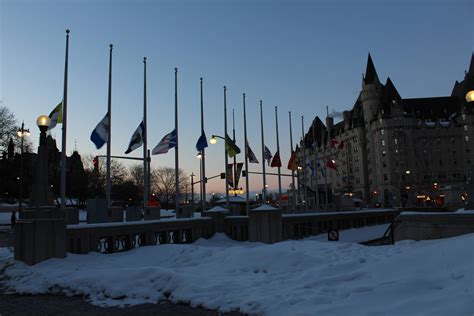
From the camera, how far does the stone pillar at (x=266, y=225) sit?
719 inches

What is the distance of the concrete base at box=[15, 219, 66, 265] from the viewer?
1332 cm

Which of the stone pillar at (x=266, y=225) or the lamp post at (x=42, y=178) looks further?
the stone pillar at (x=266, y=225)

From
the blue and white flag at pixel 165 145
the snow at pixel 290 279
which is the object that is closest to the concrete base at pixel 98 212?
the blue and white flag at pixel 165 145

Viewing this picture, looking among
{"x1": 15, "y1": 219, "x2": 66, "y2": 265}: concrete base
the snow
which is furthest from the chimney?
{"x1": 15, "y1": 219, "x2": 66, "y2": 265}: concrete base

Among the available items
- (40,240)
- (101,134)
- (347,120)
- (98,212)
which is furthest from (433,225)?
(347,120)

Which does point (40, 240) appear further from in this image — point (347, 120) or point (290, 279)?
point (347, 120)

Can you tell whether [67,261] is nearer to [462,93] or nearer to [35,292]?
[35,292]

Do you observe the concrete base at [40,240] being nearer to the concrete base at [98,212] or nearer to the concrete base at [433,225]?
the concrete base at [98,212]

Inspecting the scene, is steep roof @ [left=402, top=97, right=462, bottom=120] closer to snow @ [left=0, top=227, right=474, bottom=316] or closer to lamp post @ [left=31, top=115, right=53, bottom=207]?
lamp post @ [left=31, top=115, right=53, bottom=207]

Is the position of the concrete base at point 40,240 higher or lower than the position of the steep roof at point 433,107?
lower

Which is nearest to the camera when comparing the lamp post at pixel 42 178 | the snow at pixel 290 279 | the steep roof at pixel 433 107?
the snow at pixel 290 279

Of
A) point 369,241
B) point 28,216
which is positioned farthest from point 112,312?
point 369,241

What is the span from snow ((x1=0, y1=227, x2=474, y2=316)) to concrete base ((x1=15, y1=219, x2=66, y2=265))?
Answer: 1.28 ft

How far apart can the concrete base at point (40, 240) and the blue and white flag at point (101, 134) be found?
942 cm
